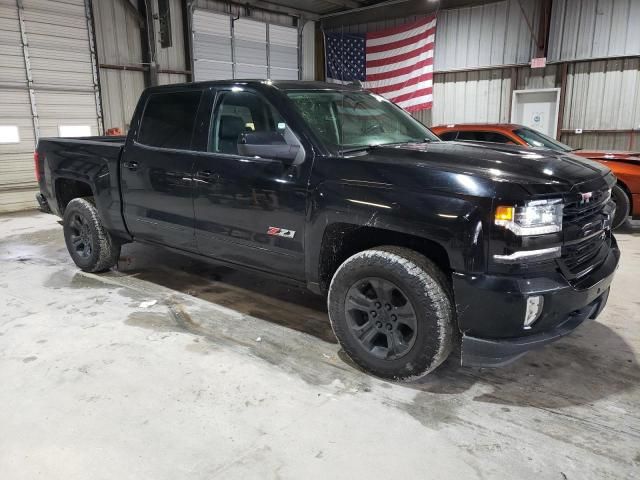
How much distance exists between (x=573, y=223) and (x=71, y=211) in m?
4.50

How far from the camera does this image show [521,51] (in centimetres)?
1230

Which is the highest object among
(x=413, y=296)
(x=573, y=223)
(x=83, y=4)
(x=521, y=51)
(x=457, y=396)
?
(x=83, y=4)

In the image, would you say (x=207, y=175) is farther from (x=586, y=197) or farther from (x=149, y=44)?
(x=149, y=44)

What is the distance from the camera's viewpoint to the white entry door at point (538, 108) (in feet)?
39.9

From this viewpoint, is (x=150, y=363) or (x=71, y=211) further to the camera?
(x=71, y=211)

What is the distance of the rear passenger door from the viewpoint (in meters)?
3.88

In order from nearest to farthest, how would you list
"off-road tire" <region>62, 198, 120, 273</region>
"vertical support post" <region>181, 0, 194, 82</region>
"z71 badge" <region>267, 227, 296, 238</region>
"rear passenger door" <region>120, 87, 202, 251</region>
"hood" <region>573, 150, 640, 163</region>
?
"z71 badge" <region>267, 227, 296, 238</region>, "rear passenger door" <region>120, 87, 202, 251</region>, "off-road tire" <region>62, 198, 120, 273</region>, "hood" <region>573, 150, 640, 163</region>, "vertical support post" <region>181, 0, 194, 82</region>

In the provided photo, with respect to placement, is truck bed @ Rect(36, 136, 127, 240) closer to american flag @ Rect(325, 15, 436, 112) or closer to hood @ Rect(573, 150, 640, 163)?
hood @ Rect(573, 150, 640, 163)

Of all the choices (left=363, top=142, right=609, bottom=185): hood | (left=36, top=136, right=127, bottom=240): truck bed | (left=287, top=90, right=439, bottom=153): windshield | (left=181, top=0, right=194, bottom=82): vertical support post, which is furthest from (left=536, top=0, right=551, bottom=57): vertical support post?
(left=36, top=136, right=127, bottom=240): truck bed

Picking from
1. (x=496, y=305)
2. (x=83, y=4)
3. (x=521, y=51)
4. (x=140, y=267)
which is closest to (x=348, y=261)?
(x=496, y=305)

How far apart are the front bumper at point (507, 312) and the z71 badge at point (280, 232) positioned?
1.13 m

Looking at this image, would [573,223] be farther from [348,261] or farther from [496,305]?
[348,261]

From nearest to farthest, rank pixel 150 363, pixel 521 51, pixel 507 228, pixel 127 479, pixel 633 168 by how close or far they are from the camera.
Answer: pixel 127 479, pixel 507 228, pixel 150 363, pixel 633 168, pixel 521 51

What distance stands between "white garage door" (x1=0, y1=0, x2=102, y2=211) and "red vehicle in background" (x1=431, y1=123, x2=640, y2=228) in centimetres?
779
